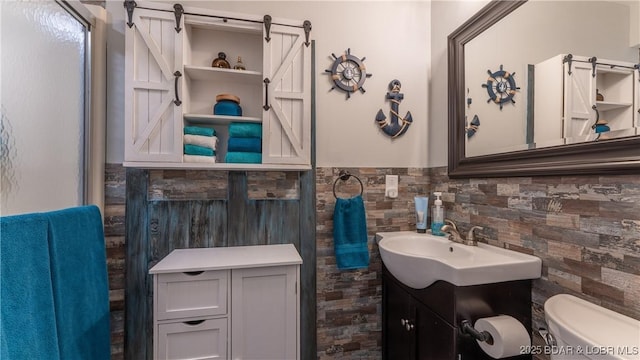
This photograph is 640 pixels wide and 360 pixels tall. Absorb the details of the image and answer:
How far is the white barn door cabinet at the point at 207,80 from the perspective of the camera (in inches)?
47.2

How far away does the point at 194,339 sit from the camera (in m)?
1.09

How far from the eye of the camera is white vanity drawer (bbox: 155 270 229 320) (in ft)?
3.53

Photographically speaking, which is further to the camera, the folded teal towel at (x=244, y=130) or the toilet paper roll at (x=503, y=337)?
the folded teal towel at (x=244, y=130)

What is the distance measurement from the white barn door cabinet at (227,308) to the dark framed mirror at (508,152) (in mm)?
1081

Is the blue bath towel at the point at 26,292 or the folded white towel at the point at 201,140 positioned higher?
the folded white towel at the point at 201,140

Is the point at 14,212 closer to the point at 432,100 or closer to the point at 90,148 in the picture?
the point at 90,148

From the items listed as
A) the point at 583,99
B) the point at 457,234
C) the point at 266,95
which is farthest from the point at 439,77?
the point at 266,95

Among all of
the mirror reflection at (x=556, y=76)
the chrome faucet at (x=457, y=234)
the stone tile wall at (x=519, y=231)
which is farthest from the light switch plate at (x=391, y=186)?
the mirror reflection at (x=556, y=76)

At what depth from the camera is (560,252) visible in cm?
93

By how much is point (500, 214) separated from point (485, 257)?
0.24 metres

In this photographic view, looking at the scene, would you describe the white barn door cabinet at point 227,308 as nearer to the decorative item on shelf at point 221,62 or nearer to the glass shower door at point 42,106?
the glass shower door at point 42,106

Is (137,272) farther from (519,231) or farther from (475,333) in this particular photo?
(519,231)

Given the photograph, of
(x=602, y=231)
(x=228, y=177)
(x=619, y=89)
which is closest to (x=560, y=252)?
(x=602, y=231)

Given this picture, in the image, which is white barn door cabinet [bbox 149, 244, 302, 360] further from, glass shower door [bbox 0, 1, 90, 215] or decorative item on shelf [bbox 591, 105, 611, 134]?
decorative item on shelf [bbox 591, 105, 611, 134]
